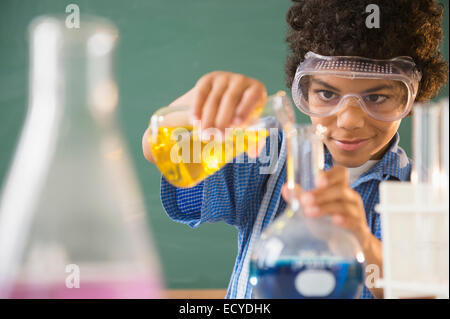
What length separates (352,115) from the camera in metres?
1.35

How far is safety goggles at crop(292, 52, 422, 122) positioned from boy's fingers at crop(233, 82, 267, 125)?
2.32ft

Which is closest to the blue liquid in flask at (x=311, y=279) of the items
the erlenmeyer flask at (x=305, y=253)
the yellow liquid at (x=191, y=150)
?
the erlenmeyer flask at (x=305, y=253)

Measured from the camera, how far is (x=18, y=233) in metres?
0.43

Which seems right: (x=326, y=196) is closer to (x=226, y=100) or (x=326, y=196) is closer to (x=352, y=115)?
(x=226, y=100)

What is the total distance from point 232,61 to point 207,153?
8.42 ft

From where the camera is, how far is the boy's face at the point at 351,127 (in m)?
1.35

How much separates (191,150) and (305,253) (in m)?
0.27

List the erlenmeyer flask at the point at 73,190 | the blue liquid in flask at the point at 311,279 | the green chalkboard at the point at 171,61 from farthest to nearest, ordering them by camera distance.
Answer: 1. the green chalkboard at the point at 171,61
2. the blue liquid in flask at the point at 311,279
3. the erlenmeyer flask at the point at 73,190

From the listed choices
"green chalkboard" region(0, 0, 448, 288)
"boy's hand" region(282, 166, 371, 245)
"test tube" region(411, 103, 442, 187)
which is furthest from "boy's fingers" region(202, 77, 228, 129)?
"green chalkboard" region(0, 0, 448, 288)

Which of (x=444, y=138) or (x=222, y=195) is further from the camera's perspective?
(x=222, y=195)

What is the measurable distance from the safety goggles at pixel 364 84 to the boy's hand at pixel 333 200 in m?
0.65

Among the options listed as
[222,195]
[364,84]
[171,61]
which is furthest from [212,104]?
[171,61]

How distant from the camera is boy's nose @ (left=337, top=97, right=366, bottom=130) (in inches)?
52.9

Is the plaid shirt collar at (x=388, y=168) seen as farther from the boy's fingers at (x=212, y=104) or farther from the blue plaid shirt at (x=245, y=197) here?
the boy's fingers at (x=212, y=104)
